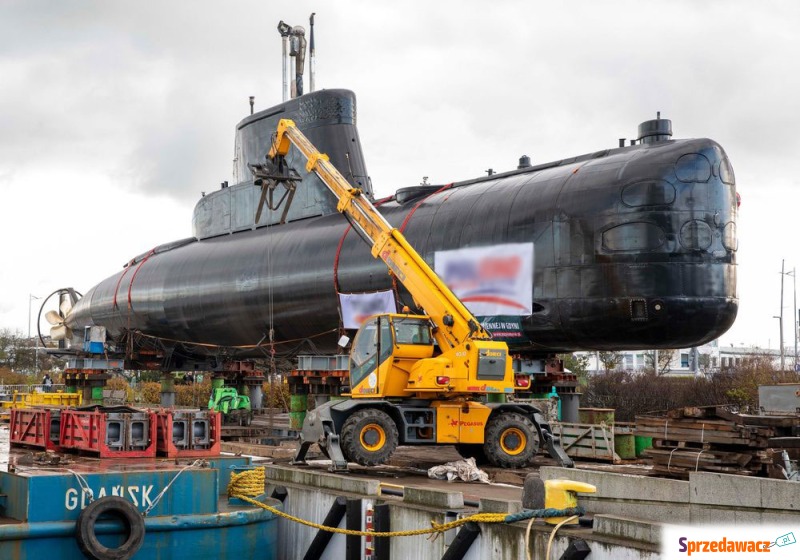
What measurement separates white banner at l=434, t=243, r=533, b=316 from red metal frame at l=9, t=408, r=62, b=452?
9.00 metres

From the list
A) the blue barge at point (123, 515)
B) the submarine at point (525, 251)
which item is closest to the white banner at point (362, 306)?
the submarine at point (525, 251)

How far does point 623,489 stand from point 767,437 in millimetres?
2566

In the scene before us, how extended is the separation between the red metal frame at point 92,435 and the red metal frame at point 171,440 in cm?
11

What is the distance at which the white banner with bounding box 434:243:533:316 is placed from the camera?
1906cm

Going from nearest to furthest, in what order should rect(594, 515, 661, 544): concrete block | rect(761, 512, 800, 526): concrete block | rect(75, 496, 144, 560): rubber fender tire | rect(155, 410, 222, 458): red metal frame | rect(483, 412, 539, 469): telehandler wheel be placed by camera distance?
1. rect(594, 515, 661, 544): concrete block
2. rect(761, 512, 800, 526): concrete block
3. rect(75, 496, 144, 560): rubber fender tire
4. rect(155, 410, 222, 458): red metal frame
5. rect(483, 412, 539, 469): telehandler wheel

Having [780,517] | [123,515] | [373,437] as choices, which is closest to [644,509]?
[780,517]

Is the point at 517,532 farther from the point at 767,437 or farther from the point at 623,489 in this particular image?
the point at 767,437

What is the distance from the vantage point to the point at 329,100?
27.0 m

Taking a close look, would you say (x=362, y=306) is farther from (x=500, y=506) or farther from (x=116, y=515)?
(x=500, y=506)

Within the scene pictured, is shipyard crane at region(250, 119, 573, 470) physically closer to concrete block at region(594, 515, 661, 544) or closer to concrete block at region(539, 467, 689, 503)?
concrete block at region(539, 467, 689, 503)

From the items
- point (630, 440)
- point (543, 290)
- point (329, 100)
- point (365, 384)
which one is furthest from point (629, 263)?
point (329, 100)

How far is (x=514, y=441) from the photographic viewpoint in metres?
15.5

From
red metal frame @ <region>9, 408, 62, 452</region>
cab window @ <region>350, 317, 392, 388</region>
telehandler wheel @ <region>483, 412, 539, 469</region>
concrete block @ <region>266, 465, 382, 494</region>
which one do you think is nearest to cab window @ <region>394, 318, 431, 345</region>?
cab window @ <region>350, 317, 392, 388</region>

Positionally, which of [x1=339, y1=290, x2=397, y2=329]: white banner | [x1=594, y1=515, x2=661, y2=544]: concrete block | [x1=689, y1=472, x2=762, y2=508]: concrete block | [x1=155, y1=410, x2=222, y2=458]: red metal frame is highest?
[x1=339, y1=290, x2=397, y2=329]: white banner
